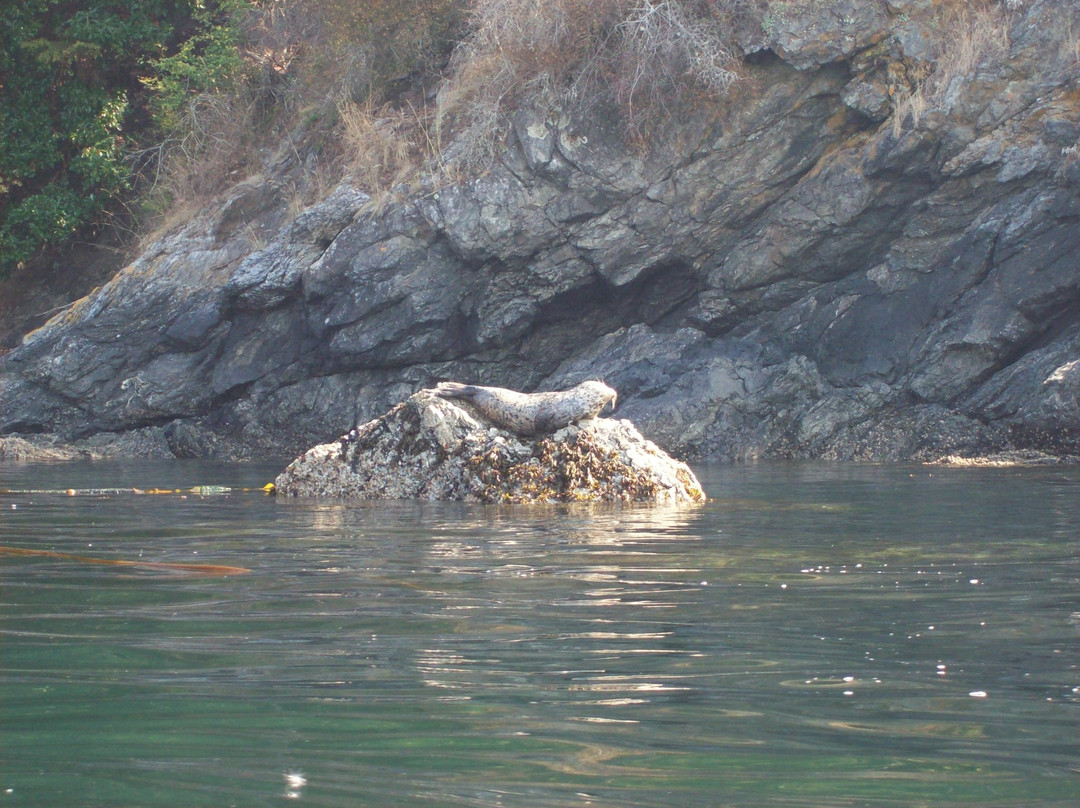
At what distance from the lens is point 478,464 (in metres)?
9.44

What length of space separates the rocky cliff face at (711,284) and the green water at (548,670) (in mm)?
8347

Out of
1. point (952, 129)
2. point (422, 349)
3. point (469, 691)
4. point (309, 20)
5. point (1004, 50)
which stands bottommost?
point (469, 691)

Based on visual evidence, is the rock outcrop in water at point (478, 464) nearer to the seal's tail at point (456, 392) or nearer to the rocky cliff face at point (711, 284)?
the seal's tail at point (456, 392)

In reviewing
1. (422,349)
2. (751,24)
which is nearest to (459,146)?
(422,349)

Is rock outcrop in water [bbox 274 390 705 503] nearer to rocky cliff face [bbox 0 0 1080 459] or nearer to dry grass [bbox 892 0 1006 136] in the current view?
rocky cliff face [bbox 0 0 1080 459]

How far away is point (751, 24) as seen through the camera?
55.8 feet

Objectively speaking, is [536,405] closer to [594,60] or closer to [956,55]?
[594,60]

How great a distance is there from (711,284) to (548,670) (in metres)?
13.8

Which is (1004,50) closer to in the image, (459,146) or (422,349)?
(459,146)

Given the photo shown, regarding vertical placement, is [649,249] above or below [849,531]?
above

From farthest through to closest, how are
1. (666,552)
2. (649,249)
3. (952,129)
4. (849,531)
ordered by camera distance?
(649,249)
(952,129)
(849,531)
(666,552)

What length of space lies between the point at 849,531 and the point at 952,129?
10133mm

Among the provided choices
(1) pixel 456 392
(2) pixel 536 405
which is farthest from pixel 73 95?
(2) pixel 536 405

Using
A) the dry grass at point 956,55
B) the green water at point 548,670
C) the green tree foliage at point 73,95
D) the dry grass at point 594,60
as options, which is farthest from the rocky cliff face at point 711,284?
the green water at point 548,670
